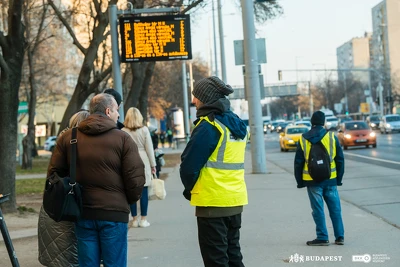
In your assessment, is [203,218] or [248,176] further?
[248,176]

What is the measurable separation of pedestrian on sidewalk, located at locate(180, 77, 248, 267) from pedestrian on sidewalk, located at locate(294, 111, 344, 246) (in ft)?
11.2

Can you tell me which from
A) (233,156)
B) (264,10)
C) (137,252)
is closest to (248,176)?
(264,10)

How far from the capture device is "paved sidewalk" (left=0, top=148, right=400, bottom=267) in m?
8.40

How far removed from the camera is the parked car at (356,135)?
127ft

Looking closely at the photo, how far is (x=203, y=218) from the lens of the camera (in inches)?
220

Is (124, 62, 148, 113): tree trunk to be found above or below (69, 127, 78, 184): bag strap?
above

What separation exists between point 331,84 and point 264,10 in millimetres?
116452

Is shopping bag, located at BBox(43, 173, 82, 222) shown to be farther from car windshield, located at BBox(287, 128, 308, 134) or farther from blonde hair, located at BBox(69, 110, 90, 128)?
car windshield, located at BBox(287, 128, 308, 134)

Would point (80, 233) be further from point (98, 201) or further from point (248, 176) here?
point (248, 176)

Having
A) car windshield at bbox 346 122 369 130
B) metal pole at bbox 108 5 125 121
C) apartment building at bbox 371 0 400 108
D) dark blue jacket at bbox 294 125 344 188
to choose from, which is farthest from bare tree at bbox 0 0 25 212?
apartment building at bbox 371 0 400 108

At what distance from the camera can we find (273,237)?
1001cm

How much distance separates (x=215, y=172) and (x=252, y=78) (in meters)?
17.3

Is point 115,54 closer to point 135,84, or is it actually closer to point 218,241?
point 135,84

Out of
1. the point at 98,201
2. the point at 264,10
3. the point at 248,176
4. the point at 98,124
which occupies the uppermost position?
the point at 264,10
